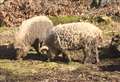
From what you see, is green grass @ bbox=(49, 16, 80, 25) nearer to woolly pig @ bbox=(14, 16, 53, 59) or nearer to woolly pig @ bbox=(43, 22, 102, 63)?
woolly pig @ bbox=(14, 16, 53, 59)

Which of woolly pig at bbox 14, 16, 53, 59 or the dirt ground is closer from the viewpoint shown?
the dirt ground

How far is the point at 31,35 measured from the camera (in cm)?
1439

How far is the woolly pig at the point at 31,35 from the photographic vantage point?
46.0 feet

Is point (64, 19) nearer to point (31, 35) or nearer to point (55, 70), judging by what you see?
point (31, 35)

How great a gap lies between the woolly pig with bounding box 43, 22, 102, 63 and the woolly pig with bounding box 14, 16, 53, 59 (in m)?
0.96

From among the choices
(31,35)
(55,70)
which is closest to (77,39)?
(55,70)

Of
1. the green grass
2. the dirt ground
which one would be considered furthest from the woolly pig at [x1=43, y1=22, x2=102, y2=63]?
the green grass

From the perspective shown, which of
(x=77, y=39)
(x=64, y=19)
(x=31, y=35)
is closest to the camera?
(x=77, y=39)

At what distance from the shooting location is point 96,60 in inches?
525

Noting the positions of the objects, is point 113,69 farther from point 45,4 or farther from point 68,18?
point 45,4

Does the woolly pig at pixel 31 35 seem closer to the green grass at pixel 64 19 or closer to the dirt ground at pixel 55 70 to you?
the dirt ground at pixel 55 70

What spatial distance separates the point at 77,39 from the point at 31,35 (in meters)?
1.85

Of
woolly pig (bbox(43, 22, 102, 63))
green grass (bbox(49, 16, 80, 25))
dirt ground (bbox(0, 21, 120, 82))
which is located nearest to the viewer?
dirt ground (bbox(0, 21, 120, 82))

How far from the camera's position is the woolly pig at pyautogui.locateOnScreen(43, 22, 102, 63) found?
43.0 feet
